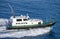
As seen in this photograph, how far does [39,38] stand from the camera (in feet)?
235

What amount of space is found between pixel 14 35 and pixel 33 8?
118 ft

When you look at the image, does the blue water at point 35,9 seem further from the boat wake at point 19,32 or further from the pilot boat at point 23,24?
the boat wake at point 19,32

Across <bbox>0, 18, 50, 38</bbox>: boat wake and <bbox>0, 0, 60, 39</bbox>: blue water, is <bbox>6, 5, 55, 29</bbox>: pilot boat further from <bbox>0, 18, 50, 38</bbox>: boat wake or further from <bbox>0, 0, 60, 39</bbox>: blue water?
<bbox>0, 0, 60, 39</bbox>: blue water

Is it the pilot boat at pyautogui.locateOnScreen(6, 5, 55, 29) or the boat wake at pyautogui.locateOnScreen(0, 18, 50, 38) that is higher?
the pilot boat at pyautogui.locateOnScreen(6, 5, 55, 29)

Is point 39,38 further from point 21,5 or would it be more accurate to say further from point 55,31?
point 21,5

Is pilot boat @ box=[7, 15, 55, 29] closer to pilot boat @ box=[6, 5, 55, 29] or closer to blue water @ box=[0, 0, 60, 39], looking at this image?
pilot boat @ box=[6, 5, 55, 29]

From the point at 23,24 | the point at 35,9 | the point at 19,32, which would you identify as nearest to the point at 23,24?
the point at 23,24

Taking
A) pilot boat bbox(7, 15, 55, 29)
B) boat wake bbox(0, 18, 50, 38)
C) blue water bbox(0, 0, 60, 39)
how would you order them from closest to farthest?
boat wake bbox(0, 18, 50, 38)
pilot boat bbox(7, 15, 55, 29)
blue water bbox(0, 0, 60, 39)

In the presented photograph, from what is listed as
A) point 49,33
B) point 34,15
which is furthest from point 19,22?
point 34,15

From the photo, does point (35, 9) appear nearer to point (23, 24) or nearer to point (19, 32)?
point (23, 24)

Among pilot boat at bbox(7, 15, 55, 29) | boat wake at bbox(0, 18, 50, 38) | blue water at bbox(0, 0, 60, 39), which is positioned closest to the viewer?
boat wake at bbox(0, 18, 50, 38)

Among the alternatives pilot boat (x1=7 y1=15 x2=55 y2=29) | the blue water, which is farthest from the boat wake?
the blue water

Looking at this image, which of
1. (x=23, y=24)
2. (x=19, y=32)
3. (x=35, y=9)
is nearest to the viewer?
(x=19, y=32)

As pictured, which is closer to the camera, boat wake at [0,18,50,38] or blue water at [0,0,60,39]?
boat wake at [0,18,50,38]
